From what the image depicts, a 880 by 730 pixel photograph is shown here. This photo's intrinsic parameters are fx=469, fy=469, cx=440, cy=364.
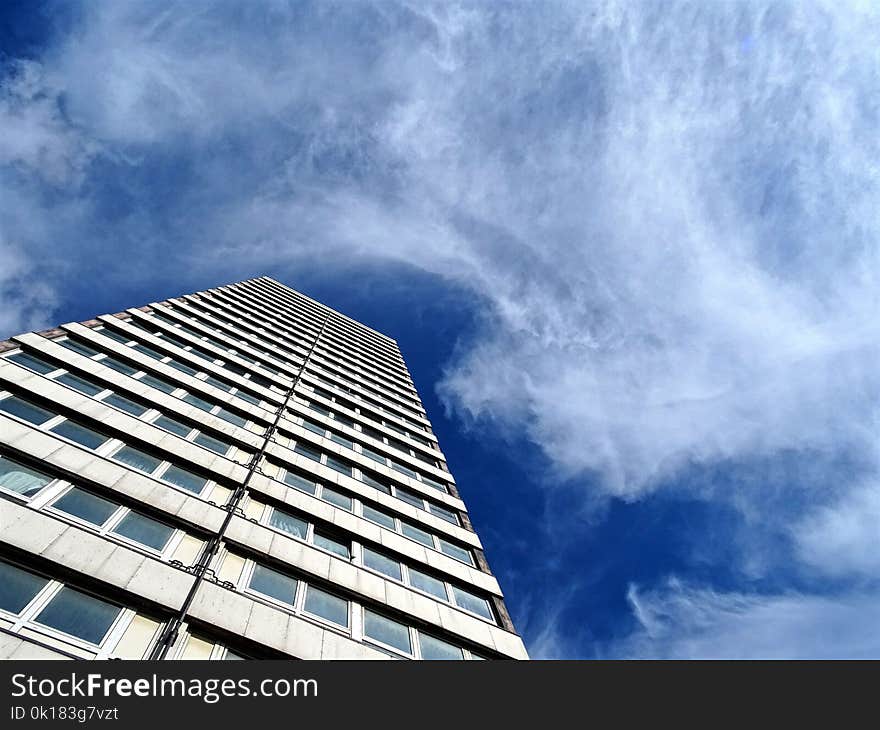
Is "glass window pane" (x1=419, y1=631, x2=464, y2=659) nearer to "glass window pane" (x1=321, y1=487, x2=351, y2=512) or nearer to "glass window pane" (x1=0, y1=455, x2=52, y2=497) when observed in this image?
"glass window pane" (x1=321, y1=487, x2=351, y2=512)

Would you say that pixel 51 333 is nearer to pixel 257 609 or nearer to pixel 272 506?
pixel 272 506

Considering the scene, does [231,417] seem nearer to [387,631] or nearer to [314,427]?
[314,427]

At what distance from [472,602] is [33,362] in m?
16.3

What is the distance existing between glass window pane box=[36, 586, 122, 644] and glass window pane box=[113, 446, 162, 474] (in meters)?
4.77

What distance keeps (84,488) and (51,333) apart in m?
9.06

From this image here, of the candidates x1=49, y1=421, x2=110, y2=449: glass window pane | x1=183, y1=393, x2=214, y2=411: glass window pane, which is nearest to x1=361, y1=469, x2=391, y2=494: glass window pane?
x1=183, y1=393, x2=214, y2=411: glass window pane

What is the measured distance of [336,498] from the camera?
17.2m

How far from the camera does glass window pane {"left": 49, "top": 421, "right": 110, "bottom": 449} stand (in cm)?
1289

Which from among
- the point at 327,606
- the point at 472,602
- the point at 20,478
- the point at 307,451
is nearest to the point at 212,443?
the point at 307,451
